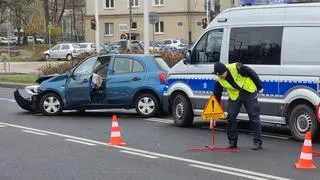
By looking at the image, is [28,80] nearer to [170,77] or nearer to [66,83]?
[66,83]

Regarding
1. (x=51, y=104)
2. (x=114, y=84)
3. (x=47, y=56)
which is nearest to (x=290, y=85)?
(x=114, y=84)

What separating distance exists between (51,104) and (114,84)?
183 cm

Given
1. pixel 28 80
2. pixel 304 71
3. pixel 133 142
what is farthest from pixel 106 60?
pixel 28 80

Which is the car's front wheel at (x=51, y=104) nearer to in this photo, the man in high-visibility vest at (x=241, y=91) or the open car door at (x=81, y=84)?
the open car door at (x=81, y=84)

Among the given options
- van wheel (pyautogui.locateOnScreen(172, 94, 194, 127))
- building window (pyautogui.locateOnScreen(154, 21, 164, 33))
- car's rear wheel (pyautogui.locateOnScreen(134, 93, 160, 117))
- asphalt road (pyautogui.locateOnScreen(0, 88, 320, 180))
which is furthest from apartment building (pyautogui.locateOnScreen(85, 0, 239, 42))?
asphalt road (pyautogui.locateOnScreen(0, 88, 320, 180))

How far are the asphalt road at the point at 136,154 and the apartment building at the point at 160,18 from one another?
5611 cm

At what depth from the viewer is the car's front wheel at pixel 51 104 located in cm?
1555

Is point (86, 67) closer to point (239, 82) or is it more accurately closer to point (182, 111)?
point (182, 111)

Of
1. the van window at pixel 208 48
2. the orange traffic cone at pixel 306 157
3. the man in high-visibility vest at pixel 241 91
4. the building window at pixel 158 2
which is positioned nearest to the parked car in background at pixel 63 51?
the building window at pixel 158 2

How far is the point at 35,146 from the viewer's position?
1071 cm

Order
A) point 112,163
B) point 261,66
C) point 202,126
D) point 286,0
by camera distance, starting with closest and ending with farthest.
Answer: point 112,163 < point 261,66 < point 202,126 < point 286,0

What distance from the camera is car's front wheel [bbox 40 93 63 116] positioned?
1555 cm

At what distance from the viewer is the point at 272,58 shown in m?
11.3

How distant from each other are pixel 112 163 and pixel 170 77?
4716mm
